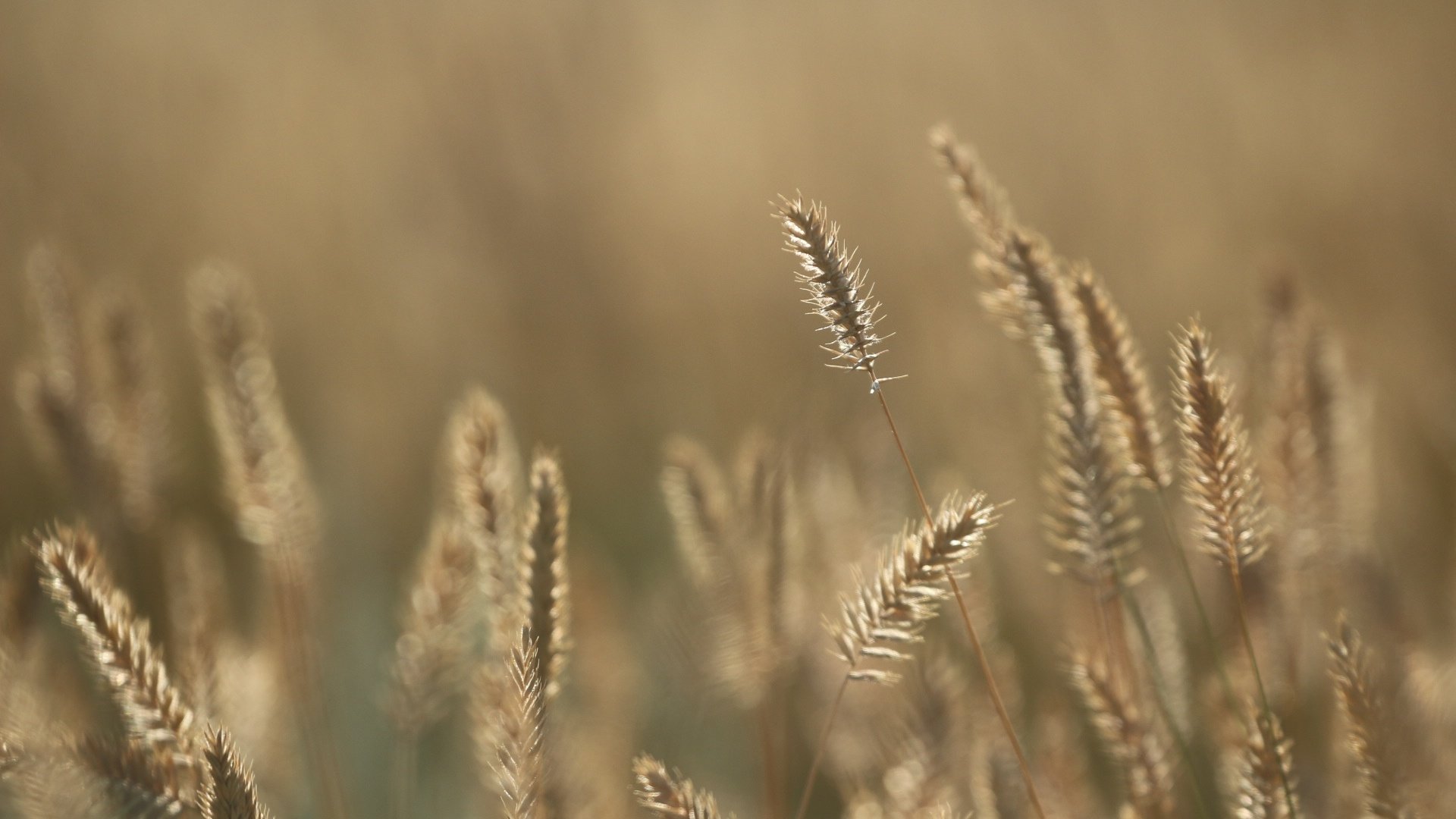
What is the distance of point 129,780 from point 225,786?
0.30 ft

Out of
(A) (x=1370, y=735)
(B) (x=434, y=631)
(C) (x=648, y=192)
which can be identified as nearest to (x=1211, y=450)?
(A) (x=1370, y=735)

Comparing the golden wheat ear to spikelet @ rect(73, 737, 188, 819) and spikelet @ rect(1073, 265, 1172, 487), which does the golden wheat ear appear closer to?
spikelet @ rect(73, 737, 188, 819)

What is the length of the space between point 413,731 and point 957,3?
244 centimetres

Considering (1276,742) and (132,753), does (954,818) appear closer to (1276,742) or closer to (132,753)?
(1276,742)

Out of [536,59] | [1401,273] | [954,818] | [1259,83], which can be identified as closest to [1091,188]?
[1259,83]

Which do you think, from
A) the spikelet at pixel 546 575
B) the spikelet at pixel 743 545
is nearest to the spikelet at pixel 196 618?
the spikelet at pixel 546 575

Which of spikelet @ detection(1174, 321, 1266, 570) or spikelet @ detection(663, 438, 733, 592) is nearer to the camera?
spikelet @ detection(1174, 321, 1266, 570)

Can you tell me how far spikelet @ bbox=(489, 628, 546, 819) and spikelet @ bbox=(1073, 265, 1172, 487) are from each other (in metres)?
0.32

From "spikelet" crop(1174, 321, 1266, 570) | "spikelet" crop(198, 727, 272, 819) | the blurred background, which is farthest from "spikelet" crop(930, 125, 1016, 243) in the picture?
the blurred background

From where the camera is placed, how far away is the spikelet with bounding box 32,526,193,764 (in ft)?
1.40

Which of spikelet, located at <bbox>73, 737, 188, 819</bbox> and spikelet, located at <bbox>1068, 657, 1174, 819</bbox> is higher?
spikelet, located at <bbox>1068, 657, 1174, 819</bbox>

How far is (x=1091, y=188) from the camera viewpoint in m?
2.18

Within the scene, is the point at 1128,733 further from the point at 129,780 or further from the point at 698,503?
the point at 129,780

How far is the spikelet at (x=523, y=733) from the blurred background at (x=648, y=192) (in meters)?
1.11
